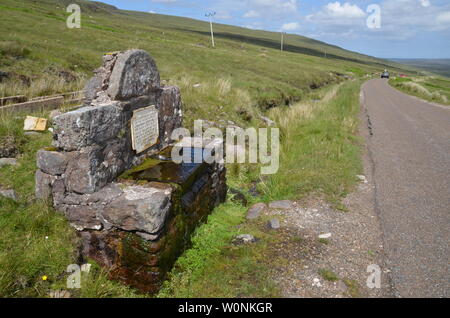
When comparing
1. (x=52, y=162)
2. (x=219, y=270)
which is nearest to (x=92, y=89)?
(x=52, y=162)

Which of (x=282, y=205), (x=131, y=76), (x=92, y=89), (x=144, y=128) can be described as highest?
(x=131, y=76)

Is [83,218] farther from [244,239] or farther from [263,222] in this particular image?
[263,222]

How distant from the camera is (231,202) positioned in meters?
6.61

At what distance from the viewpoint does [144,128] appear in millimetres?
5418

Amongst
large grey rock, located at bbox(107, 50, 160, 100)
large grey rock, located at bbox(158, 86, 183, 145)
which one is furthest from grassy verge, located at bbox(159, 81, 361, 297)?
large grey rock, located at bbox(107, 50, 160, 100)

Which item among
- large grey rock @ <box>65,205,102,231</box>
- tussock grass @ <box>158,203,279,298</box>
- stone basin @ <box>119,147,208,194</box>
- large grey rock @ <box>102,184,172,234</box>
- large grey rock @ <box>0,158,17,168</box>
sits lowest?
tussock grass @ <box>158,203,279,298</box>

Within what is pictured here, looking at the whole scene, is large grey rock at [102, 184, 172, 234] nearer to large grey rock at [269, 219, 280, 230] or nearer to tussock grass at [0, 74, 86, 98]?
large grey rock at [269, 219, 280, 230]

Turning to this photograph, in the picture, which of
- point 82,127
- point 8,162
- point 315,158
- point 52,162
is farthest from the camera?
point 315,158

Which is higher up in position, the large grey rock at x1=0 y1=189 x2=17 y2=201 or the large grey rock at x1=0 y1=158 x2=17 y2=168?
the large grey rock at x1=0 y1=158 x2=17 y2=168

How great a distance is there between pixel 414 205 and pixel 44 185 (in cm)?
644

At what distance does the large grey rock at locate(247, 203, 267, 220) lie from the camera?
6.10 meters

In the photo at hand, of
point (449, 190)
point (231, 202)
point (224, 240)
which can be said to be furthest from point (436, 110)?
point (224, 240)

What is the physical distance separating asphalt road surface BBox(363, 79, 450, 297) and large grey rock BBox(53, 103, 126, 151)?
426 centimetres
